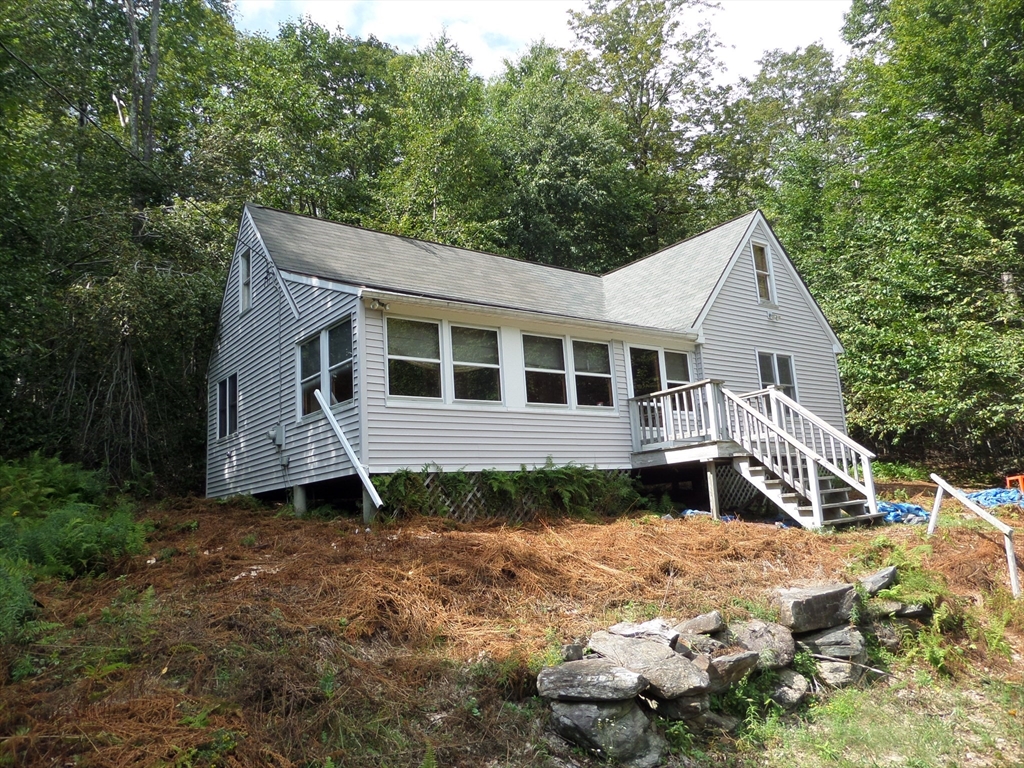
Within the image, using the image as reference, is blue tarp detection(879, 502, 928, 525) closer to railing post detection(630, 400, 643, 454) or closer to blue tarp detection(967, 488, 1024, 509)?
blue tarp detection(967, 488, 1024, 509)

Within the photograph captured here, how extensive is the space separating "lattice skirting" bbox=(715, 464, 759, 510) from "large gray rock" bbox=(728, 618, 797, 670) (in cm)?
797

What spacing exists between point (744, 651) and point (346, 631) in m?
3.25

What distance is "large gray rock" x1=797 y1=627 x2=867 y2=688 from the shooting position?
6355 millimetres

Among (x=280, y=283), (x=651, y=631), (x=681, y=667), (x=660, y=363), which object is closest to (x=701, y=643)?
(x=651, y=631)

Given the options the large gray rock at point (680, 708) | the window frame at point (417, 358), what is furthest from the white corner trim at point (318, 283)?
the large gray rock at point (680, 708)

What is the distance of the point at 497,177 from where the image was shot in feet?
94.7

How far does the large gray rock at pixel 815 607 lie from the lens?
6629 millimetres

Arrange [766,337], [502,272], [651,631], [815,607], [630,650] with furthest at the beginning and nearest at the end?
[766,337] < [502,272] < [815,607] < [651,631] < [630,650]

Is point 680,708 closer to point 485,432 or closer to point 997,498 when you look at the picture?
point 485,432

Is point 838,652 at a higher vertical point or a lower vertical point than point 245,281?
lower

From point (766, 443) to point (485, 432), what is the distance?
4.48 m

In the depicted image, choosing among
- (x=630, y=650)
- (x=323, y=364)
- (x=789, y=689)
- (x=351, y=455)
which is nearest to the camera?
(x=630, y=650)

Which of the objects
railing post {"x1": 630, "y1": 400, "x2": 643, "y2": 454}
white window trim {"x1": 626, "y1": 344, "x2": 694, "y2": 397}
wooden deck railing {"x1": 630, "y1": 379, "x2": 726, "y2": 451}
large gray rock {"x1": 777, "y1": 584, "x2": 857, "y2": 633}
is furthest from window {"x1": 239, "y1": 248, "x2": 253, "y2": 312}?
large gray rock {"x1": 777, "y1": 584, "x2": 857, "y2": 633}

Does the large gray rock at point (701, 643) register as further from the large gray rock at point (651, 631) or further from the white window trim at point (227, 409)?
the white window trim at point (227, 409)
